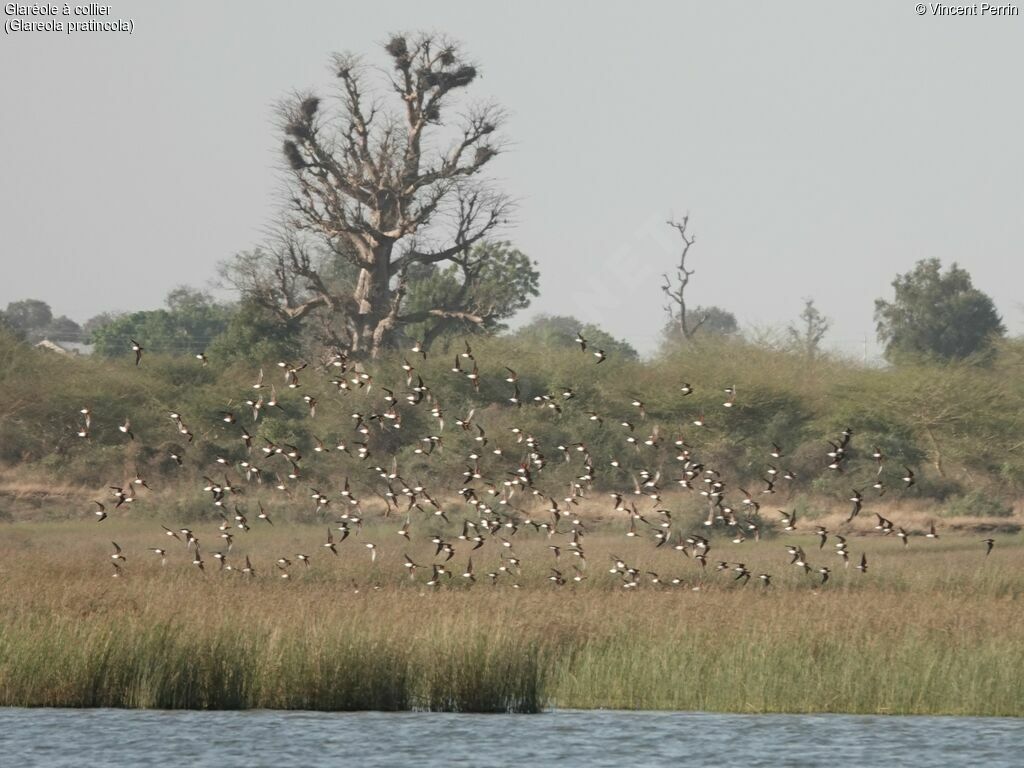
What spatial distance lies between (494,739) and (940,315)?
263 feet

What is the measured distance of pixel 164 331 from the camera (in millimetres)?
117062

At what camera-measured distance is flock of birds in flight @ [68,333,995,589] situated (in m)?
28.8

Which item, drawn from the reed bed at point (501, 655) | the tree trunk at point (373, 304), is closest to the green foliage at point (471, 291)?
the tree trunk at point (373, 304)

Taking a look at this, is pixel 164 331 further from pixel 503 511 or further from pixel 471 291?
pixel 503 511

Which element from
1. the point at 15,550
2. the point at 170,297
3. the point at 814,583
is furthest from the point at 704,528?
the point at 170,297

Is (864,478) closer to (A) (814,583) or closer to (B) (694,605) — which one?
(A) (814,583)

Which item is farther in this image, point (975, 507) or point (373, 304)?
point (373, 304)

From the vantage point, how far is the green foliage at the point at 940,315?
95062mm

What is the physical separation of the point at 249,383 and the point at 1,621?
42771mm

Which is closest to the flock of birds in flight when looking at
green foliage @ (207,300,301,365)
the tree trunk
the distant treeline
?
the distant treeline

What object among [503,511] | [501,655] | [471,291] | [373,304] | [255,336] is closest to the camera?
[501,655]

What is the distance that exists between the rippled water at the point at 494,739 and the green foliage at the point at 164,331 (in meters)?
91.3

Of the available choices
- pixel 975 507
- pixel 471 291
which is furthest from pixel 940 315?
pixel 975 507

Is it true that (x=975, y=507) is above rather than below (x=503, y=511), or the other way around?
above
